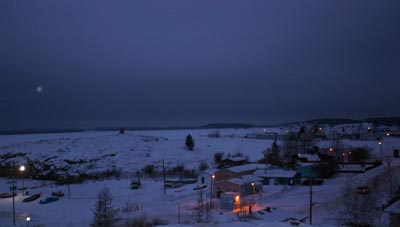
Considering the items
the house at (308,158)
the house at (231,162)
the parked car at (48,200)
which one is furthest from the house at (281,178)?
the parked car at (48,200)

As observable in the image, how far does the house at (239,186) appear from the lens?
33.8 metres

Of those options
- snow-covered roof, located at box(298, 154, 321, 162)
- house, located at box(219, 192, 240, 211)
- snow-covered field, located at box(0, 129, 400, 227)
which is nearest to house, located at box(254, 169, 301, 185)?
snow-covered field, located at box(0, 129, 400, 227)

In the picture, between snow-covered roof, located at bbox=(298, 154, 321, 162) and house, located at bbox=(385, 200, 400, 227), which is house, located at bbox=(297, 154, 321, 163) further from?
house, located at bbox=(385, 200, 400, 227)

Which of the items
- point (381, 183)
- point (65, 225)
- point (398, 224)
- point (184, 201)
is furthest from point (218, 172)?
point (398, 224)

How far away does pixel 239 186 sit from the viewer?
33.7 meters

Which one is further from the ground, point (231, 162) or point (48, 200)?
point (231, 162)

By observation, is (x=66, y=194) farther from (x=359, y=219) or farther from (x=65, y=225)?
(x=359, y=219)

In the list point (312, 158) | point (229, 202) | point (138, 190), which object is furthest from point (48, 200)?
point (312, 158)

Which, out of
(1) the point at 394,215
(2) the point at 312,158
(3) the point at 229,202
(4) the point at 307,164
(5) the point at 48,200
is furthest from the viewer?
(2) the point at 312,158

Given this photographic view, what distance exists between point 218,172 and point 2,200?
2267 cm

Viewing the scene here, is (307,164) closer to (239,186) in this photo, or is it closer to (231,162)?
(231,162)

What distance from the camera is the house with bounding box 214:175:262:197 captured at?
111 ft

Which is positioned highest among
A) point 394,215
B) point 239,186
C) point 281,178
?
point 394,215

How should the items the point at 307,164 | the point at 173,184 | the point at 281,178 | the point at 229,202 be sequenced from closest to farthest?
the point at 229,202, the point at 281,178, the point at 173,184, the point at 307,164
